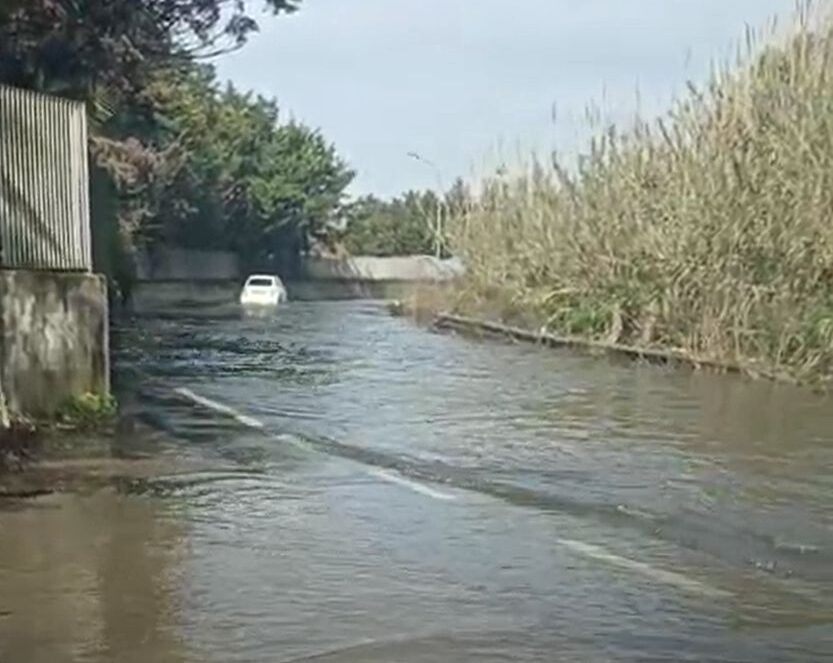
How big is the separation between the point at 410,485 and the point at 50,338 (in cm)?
475

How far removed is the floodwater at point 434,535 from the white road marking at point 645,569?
3 centimetres

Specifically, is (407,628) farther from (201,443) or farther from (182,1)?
(182,1)

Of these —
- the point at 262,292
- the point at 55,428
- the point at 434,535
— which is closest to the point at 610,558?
the point at 434,535

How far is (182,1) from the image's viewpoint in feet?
97.9

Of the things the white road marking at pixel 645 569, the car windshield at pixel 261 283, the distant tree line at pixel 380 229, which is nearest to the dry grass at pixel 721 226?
the white road marking at pixel 645 569

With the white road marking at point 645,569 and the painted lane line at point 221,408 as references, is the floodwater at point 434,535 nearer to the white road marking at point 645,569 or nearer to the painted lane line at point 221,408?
the white road marking at point 645,569

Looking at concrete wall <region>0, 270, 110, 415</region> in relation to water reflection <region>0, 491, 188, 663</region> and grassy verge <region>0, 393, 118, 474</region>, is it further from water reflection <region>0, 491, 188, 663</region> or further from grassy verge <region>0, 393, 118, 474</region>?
water reflection <region>0, 491, 188, 663</region>

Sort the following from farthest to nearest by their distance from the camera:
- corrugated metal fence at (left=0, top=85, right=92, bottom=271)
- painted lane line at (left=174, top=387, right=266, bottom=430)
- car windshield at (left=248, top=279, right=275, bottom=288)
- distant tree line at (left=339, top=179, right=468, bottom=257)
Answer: distant tree line at (left=339, top=179, right=468, bottom=257)
car windshield at (left=248, top=279, right=275, bottom=288)
painted lane line at (left=174, top=387, right=266, bottom=430)
corrugated metal fence at (left=0, top=85, right=92, bottom=271)

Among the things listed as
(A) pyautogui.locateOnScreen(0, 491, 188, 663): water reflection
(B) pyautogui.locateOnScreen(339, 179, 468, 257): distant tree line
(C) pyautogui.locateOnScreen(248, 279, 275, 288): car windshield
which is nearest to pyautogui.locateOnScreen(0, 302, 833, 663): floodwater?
(A) pyautogui.locateOnScreen(0, 491, 188, 663): water reflection

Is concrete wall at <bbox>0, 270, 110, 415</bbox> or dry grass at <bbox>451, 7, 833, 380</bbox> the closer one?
concrete wall at <bbox>0, 270, 110, 415</bbox>

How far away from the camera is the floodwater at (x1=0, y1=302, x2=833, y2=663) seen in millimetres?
8164

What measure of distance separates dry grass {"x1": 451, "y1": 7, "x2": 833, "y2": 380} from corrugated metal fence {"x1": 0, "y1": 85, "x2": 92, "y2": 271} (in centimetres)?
1092

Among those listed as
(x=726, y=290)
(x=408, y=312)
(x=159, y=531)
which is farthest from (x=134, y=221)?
(x=159, y=531)

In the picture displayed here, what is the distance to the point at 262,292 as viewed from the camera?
209ft
